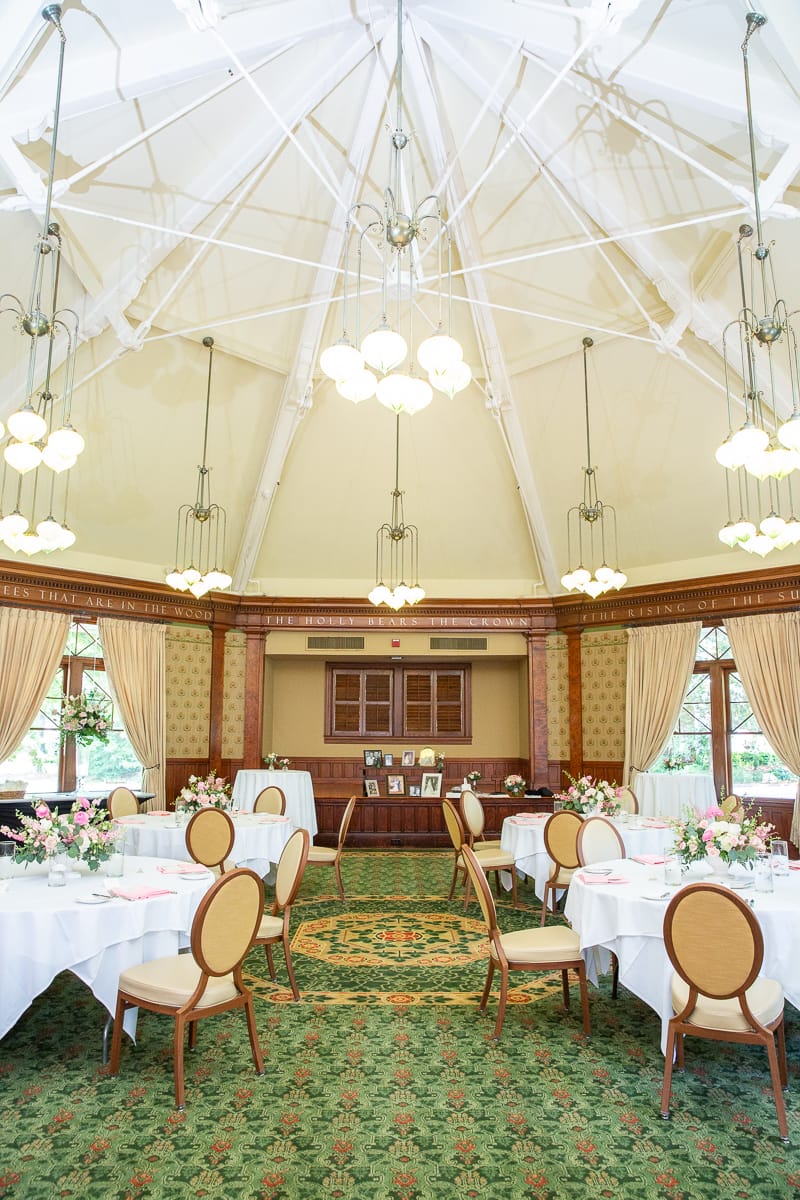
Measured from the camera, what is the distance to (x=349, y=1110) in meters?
3.85

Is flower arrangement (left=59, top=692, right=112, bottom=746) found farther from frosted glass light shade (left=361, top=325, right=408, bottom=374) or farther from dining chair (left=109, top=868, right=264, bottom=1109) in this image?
frosted glass light shade (left=361, top=325, right=408, bottom=374)

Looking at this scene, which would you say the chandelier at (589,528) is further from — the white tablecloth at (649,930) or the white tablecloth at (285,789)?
the white tablecloth at (649,930)

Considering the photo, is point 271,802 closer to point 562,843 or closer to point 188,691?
point 188,691

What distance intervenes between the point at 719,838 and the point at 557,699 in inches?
299

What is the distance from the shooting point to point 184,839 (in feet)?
24.7

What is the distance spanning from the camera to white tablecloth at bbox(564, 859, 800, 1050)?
4.18 metres

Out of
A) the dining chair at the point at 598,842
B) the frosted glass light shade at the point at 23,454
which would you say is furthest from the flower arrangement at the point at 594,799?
the frosted glass light shade at the point at 23,454

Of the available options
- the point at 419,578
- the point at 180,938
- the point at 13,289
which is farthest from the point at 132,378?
the point at 180,938

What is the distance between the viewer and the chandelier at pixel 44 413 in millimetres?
4613

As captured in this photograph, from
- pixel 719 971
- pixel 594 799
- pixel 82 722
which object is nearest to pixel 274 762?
pixel 82 722

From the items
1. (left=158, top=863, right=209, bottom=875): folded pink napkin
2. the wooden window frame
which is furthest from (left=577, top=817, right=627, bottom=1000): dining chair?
the wooden window frame

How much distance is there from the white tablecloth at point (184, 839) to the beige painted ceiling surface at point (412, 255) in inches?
172

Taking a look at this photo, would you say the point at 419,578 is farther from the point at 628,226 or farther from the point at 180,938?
the point at 180,938

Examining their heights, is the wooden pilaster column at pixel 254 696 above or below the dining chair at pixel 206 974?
above
